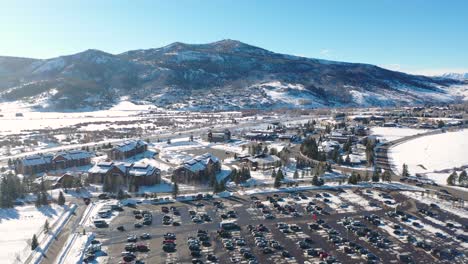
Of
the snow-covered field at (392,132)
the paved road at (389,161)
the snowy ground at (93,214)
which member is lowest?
the snowy ground at (93,214)

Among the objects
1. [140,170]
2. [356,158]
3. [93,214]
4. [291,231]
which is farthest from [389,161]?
[93,214]

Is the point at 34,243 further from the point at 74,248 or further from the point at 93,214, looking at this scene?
the point at 93,214

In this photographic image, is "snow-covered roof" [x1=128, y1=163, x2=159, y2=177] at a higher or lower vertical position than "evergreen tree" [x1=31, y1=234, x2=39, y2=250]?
higher

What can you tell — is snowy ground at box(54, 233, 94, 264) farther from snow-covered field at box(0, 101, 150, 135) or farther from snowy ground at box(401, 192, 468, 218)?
snow-covered field at box(0, 101, 150, 135)

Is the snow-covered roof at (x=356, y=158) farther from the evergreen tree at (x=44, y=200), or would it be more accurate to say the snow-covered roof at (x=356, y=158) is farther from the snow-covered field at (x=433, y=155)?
the evergreen tree at (x=44, y=200)

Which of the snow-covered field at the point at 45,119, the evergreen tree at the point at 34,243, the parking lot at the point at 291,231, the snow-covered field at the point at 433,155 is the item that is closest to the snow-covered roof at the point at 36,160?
the parking lot at the point at 291,231

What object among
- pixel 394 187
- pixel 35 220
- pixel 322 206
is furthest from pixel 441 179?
pixel 35 220

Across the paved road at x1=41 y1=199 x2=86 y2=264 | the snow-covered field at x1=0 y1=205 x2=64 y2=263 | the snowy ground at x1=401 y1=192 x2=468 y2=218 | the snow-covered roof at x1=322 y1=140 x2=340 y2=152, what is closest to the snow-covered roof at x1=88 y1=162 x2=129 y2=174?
the paved road at x1=41 y1=199 x2=86 y2=264
